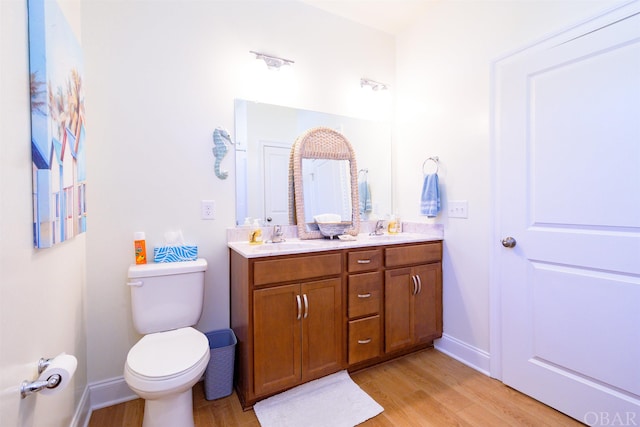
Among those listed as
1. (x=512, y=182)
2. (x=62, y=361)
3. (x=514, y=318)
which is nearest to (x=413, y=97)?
(x=512, y=182)

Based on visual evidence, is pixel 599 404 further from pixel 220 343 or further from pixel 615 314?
pixel 220 343

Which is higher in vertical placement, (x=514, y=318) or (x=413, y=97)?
(x=413, y=97)

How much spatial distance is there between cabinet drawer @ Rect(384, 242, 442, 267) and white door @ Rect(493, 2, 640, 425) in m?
0.44

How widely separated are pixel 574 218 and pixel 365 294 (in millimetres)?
1227

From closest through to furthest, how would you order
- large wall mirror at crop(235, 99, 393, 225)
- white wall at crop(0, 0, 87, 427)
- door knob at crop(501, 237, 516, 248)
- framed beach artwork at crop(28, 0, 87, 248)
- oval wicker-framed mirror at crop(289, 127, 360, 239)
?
white wall at crop(0, 0, 87, 427) → framed beach artwork at crop(28, 0, 87, 248) → door knob at crop(501, 237, 516, 248) → large wall mirror at crop(235, 99, 393, 225) → oval wicker-framed mirror at crop(289, 127, 360, 239)

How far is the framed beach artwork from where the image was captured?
0.94 meters

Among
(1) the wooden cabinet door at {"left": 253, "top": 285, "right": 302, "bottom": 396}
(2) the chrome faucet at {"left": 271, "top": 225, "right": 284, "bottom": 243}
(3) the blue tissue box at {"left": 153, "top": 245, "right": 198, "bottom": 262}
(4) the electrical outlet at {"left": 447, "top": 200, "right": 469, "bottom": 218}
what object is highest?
(4) the electrical outlet at {"left": 447, "top": 200, "right": 469, "bottom": 218}

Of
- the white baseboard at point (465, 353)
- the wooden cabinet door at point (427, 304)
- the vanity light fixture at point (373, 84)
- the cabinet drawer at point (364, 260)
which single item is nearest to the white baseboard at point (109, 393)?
the cabinet drawer at point (364, 260)

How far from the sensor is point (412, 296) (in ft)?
6.96

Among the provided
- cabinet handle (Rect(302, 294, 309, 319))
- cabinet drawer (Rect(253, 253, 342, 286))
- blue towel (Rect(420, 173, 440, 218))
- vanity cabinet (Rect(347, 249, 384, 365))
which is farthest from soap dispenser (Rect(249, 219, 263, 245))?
blue towel (Rect(420, 173, 440, 218))

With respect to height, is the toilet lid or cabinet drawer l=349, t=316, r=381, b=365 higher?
the toilet lid

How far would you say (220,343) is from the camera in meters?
1.95

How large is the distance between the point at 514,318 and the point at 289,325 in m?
1.40

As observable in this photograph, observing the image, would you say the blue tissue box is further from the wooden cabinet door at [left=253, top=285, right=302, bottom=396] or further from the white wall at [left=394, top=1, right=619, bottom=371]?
the white wall at [left=394, top=1, right=619, bottom=371]
